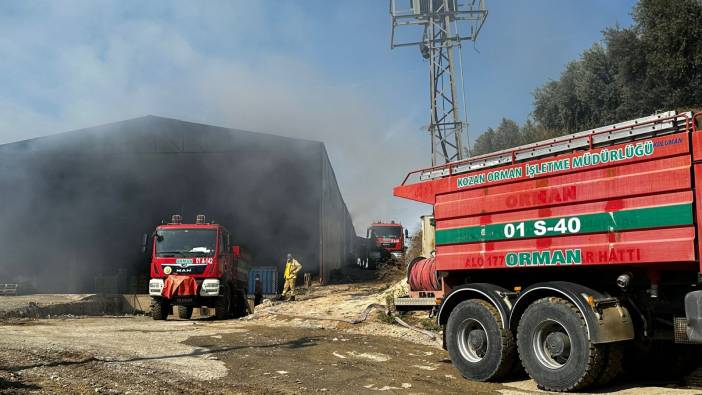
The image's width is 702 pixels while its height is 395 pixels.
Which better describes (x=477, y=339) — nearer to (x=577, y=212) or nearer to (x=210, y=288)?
(x=577, y=212)

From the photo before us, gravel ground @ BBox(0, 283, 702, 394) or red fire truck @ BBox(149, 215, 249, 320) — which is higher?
red fire truck @ BBox(149, 215, 249, 320)

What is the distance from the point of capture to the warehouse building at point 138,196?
25.7 metres

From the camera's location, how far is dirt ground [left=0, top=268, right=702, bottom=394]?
6004 millimetres

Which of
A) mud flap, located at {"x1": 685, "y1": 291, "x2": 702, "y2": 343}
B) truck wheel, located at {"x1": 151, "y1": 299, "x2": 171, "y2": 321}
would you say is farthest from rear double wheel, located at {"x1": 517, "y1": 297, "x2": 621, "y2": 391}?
truck wheel, located at {"x1": 151, "y1": 299, "x2": 171, "y2": 321}

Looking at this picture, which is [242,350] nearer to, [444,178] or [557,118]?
[444,178]

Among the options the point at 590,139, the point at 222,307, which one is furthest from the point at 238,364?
the point at 222,307

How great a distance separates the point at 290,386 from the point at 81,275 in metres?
24.9

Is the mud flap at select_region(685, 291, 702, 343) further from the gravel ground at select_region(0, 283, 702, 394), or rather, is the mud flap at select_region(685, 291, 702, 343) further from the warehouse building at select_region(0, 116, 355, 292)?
the warehouse building at select_region(0, 116, 355, 292)

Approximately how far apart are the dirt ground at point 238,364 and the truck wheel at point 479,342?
0.59ft

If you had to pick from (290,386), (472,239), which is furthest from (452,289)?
(290,386)

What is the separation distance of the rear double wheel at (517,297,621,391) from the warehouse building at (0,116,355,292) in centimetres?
2005

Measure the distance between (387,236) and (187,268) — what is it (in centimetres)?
2046

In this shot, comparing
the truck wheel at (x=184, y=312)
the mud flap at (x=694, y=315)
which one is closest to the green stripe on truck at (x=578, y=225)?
the mud flap at (x=694, y=315)

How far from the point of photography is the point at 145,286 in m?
27.4
